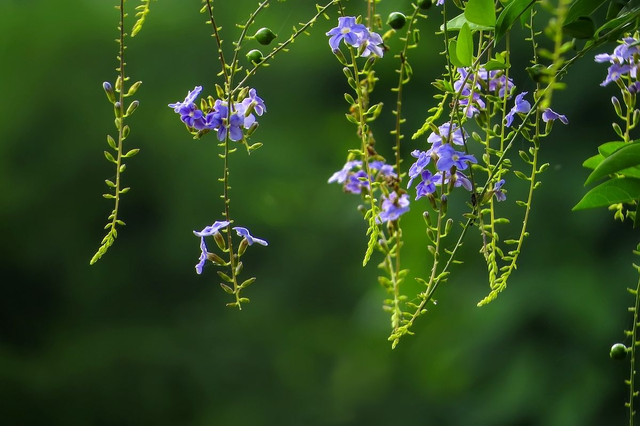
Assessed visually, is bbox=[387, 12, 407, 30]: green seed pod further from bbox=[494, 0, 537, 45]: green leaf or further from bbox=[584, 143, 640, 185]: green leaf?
bbox=[584, 143, 640, 185]: green leaf

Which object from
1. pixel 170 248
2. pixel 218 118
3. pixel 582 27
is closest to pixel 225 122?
pixel 218 118

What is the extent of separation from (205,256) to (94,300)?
104 inches

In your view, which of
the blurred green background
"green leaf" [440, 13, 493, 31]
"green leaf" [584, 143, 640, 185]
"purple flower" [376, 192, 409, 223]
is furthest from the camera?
the blurred green background

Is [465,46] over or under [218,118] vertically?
over

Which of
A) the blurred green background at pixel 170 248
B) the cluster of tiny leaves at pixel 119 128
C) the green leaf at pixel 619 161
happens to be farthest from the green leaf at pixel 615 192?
the blurred green background at pixel 170 248

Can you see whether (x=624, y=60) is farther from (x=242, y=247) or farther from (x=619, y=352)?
(x=242, y=247)

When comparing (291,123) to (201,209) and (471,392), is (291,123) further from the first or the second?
(471,392)

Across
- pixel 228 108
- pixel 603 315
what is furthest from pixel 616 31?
pixel 603 315

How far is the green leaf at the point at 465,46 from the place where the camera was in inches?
33.0

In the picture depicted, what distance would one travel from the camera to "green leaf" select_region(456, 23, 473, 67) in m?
0.84

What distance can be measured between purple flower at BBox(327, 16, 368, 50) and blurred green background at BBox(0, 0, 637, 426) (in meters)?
1.86

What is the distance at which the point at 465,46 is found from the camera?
84 cm

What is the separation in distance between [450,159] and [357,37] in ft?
0.56

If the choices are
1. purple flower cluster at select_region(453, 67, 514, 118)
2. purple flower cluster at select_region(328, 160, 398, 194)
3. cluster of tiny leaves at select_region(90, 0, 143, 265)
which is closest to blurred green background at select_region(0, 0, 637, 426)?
purple flower cluster at select_region(328, 160, 398, 194)
